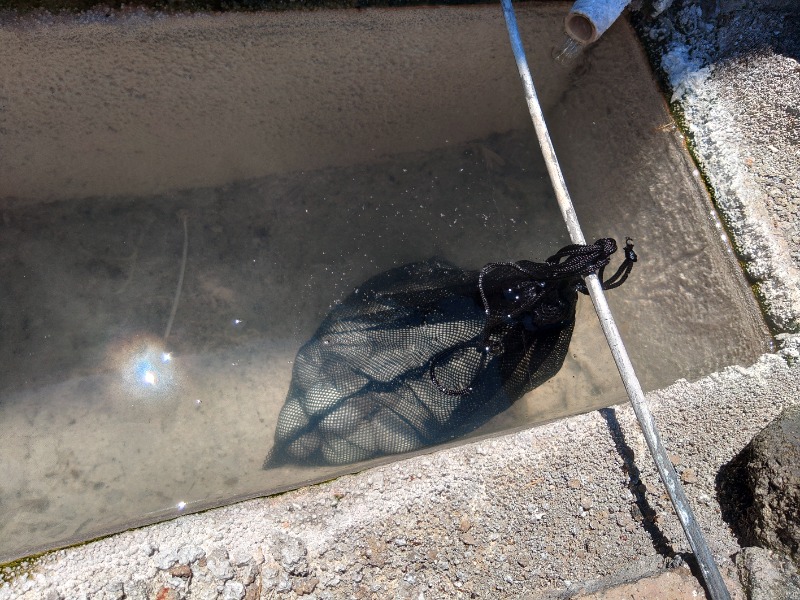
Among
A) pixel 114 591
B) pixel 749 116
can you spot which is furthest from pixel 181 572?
pixel 749 116

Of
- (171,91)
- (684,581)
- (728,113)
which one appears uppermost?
(171,91)

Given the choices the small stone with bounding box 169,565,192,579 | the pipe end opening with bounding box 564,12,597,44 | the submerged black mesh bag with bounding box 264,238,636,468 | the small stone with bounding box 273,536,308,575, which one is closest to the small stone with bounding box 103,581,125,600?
the small stone with bounding box 169,565,192,579

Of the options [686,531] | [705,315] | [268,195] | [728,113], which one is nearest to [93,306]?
[268,195]

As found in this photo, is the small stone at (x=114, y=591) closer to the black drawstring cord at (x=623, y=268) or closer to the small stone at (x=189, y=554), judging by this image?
the small stone at (x=189, y=554)

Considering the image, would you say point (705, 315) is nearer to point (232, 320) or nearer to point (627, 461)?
point (627, 461)

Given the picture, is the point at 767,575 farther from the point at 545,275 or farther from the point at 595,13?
the point at 595,13

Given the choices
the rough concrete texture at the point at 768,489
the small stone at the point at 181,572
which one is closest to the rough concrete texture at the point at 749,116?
the rough concrete texture at the point at 768,489

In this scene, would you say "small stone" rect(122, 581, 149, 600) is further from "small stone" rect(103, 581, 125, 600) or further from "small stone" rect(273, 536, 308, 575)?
"small stone" rect(273, 536, 308, 575)
